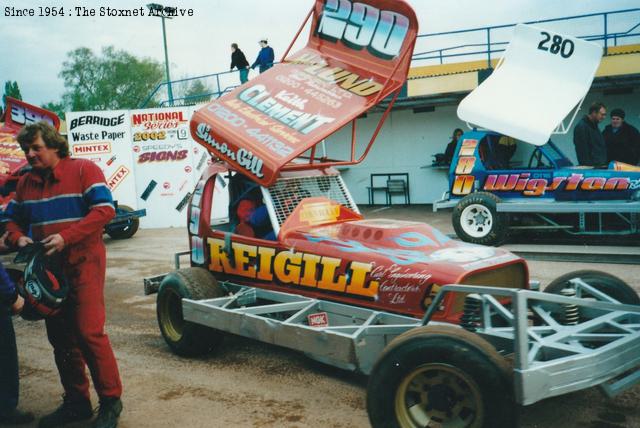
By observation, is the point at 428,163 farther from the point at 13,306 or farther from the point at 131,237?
the point at 13,306

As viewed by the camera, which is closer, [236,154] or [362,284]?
[362,284]

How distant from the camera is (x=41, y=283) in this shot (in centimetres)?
372

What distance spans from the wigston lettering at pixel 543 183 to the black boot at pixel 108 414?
807cm

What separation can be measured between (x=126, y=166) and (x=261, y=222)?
11.2 m

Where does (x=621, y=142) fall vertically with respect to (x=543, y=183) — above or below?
above

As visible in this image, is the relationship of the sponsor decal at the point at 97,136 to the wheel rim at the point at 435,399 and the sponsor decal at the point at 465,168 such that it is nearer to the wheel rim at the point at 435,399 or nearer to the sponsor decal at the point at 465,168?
the sponsor decal at the point at 465,168

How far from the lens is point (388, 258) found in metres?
4.46

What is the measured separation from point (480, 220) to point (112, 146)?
10071 mm

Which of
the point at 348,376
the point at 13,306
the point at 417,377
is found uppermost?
the point at 13,306

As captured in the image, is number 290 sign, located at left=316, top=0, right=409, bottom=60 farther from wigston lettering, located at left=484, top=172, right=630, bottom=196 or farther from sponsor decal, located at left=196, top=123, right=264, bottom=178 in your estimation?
wigston lettering, located at left=484, top=172, right=630, bottom=196

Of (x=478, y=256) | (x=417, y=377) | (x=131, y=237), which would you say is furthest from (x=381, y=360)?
(x=131, y=237)

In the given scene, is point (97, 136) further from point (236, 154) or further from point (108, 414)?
point (108, 414)

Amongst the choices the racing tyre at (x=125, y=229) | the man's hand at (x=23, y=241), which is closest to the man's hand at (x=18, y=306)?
the man's hand at (x=23, y=241)

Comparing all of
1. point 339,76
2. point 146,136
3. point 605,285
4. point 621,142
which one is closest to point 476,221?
point 621,142
